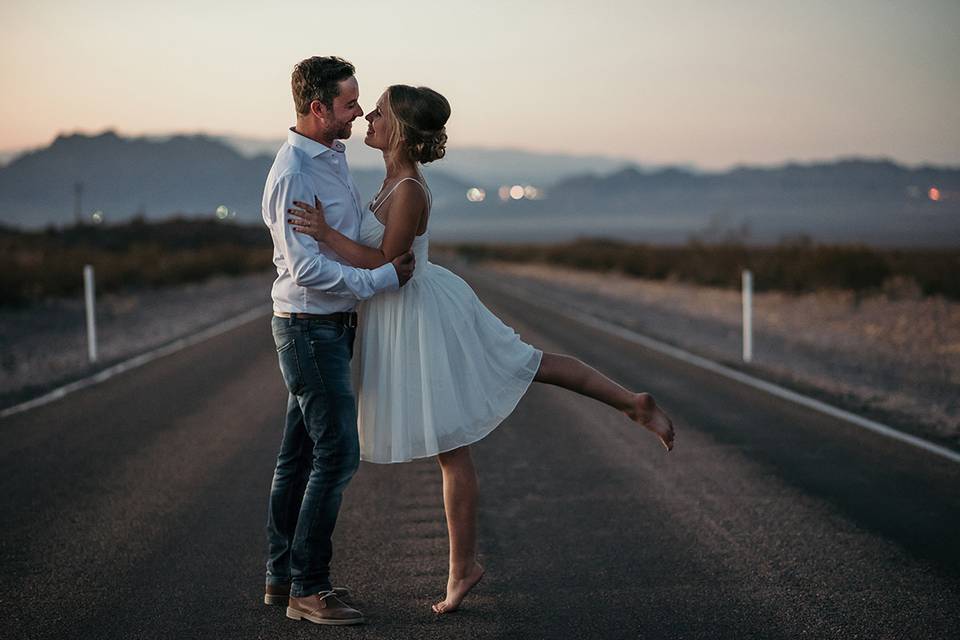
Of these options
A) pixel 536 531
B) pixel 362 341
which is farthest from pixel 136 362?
pixel 362 341

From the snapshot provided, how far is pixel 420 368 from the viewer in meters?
4.71

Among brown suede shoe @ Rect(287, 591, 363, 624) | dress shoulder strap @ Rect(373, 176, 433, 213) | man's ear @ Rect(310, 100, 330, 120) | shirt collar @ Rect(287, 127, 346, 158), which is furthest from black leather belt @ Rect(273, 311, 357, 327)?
brown suede shoe @ Rect(287, 591, 363, 624)

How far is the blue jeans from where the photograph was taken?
4594mm

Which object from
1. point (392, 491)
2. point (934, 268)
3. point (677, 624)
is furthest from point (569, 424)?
point (934, 268)

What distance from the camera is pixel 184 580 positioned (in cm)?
532

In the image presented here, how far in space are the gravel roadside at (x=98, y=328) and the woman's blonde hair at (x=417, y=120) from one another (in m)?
8.36

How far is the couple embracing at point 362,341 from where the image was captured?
14.7 ft

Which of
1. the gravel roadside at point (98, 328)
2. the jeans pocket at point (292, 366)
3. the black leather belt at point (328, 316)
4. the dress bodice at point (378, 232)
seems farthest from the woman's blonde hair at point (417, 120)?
the gravel roadside at point (98, 328)

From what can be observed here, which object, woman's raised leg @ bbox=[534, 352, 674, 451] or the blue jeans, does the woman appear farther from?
the blue jeans

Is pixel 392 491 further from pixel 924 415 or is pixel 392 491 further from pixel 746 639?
pixel 924 415

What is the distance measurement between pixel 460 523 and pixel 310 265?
1337 millimetres

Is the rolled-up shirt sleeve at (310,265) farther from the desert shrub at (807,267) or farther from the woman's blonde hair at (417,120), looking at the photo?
the desert shrub at (807,267)

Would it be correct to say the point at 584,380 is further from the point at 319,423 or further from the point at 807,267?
the point at 807,267

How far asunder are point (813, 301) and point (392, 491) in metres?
24.5
